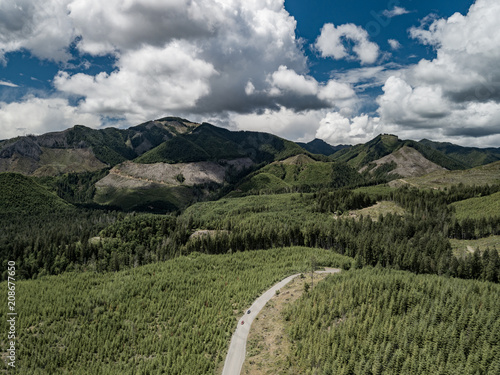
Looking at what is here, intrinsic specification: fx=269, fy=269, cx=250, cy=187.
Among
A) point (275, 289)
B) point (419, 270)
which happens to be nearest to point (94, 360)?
point (275, 289)

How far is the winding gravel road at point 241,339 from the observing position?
53.2 metres

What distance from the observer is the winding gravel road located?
5320 centimetres

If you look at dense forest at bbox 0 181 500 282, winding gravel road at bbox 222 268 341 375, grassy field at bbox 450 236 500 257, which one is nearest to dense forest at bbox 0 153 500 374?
winding gravel road at bbox 222 268 341 375

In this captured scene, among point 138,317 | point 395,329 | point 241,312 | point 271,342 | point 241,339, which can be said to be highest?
point 395,329

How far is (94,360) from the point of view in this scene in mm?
60469

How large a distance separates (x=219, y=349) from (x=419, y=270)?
111703 mm

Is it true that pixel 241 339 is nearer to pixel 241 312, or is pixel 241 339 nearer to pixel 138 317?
pixel 241 312

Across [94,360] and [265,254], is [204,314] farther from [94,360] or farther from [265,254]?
[265,254]

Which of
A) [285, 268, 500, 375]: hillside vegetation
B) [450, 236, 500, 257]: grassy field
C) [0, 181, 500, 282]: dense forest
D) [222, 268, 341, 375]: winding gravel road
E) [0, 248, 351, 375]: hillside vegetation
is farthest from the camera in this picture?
[450, 236, 500, 257]: grassy field

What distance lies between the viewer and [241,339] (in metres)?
61.3

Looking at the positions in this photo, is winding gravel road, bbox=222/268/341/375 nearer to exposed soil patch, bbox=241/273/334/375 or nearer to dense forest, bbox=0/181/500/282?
exposed soil patch, bbox=241/273/334/375

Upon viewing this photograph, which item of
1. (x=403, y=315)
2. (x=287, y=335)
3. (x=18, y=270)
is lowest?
(x=18, y=270)

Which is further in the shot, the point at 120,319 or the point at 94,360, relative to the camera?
the point at 120,319

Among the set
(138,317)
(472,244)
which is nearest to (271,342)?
(138,317)
